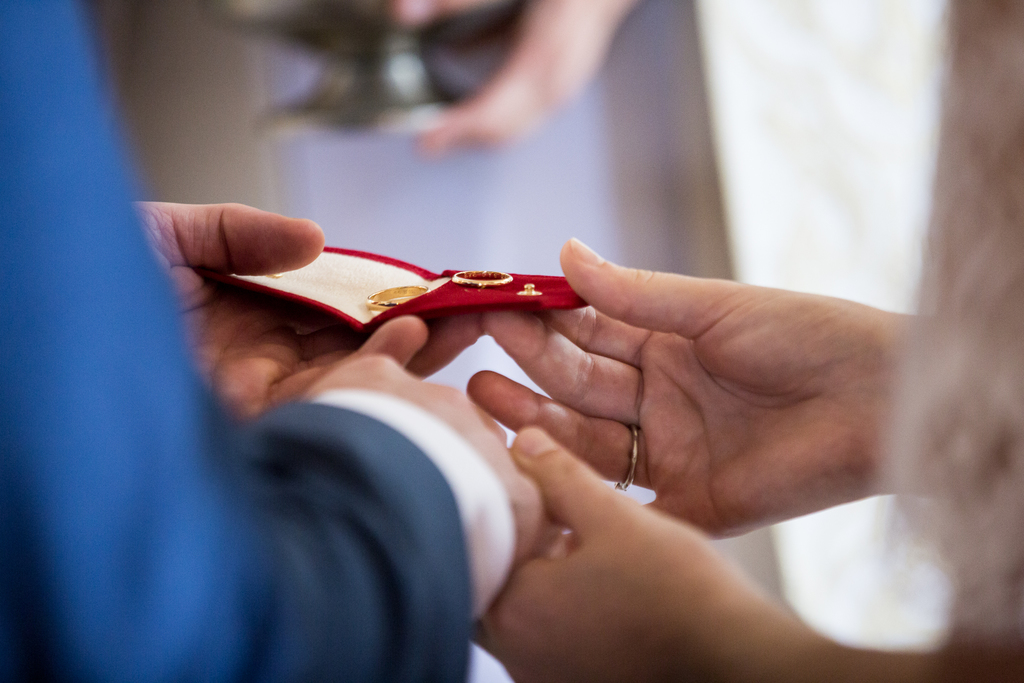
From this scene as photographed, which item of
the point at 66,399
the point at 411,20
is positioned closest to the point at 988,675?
the point at 66,399

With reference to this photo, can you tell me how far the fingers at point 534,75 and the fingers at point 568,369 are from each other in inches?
30.3

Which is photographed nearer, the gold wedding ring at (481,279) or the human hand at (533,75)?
the gold wedding ring at (481,279)

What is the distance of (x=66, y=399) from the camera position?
0.28 metres

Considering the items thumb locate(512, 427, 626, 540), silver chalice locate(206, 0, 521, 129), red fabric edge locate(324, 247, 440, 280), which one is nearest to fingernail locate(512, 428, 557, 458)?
thumb locate(512, 427, 626, 540)

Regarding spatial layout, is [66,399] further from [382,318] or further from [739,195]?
[739,195]

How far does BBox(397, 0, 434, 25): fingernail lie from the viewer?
3.97 ft

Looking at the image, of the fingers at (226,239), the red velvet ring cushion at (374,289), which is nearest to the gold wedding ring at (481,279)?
the red velvet ring cushion at (374,289)

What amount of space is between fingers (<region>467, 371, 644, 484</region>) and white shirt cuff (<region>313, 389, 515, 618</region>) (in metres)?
0.21

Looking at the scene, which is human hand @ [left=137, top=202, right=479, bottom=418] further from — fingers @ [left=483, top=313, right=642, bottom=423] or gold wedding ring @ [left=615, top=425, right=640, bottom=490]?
gold wedding ring @ [left=615, top=425, right=640, bottom=490]

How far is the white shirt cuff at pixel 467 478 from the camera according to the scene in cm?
40

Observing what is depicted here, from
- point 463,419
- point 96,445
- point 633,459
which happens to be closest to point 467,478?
point 463,419

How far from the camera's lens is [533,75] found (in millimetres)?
1332

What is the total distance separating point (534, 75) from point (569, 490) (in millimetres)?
1019

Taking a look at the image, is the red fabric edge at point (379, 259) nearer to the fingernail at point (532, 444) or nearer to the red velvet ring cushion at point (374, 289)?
the red velvet ring cushion at point (374, 289)
